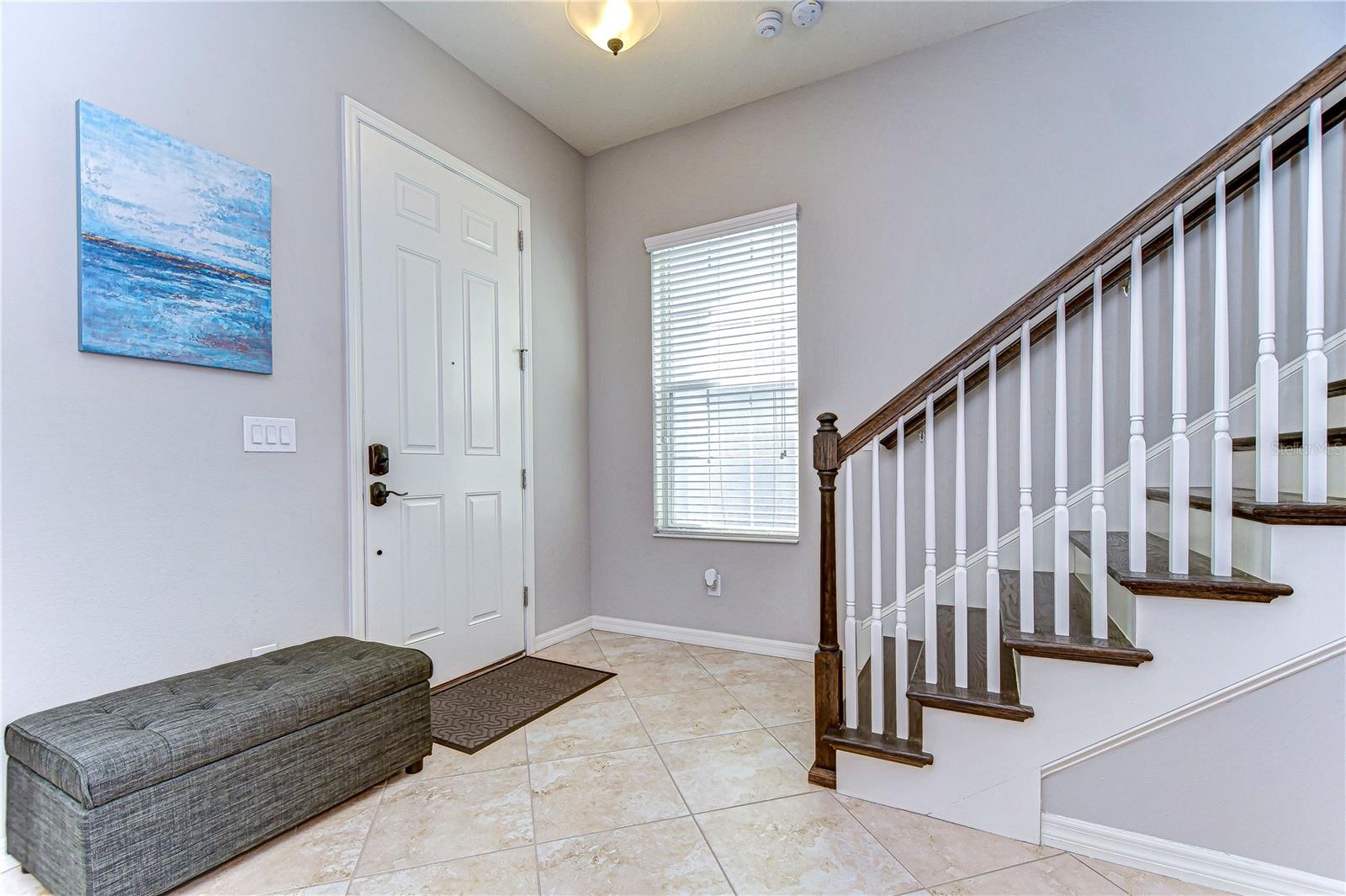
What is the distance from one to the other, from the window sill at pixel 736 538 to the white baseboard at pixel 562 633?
732 mm

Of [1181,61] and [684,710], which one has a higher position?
[1181,61]

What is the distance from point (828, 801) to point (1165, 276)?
2358mm

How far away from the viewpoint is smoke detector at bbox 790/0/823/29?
253cm

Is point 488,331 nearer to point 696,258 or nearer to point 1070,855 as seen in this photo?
point 696,258

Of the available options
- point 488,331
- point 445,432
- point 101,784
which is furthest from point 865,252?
point 101,784

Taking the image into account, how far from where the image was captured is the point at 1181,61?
238cm

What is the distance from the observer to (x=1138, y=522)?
1551mm

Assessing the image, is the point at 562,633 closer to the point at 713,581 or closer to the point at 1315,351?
the point at 713,581

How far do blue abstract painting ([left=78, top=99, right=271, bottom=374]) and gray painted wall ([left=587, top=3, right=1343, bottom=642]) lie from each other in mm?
1992

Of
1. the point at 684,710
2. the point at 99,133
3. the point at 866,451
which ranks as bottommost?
the point at 684,710

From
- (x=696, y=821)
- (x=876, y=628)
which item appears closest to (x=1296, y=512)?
(x=876, y=628)

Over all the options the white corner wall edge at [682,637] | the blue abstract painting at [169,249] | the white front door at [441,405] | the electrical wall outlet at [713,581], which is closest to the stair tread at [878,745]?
the white corner wall edge at [682,637]

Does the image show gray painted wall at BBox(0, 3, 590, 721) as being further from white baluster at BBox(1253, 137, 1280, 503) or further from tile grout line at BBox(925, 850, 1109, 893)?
white baluster at BBox(1253, 137, 1280, 503)

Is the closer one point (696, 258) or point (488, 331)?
point (488, 331)
